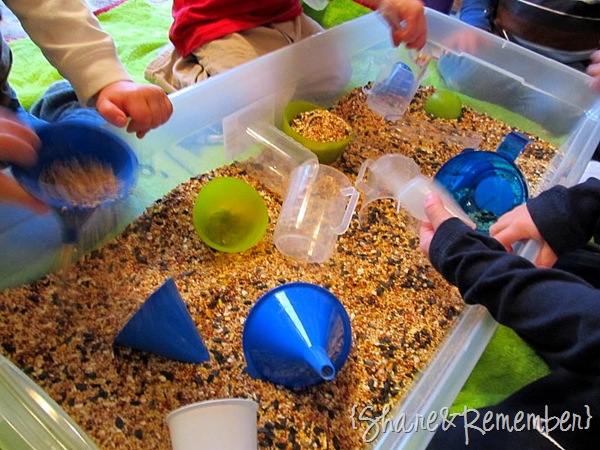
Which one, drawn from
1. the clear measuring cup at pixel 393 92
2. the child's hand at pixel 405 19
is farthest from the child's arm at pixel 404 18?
the clear measuring cup at pixel 393 92

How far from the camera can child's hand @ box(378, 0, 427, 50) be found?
109 centimetres

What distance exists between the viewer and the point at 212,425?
562 mm

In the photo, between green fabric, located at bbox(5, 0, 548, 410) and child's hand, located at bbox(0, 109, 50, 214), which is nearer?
child's hand, located at bbox(0, 109, 50, 214)

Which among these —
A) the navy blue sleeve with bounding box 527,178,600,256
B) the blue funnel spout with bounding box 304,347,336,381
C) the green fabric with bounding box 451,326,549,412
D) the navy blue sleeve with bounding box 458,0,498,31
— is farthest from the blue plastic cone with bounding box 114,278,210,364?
the navy blue sleeve with bounding box 458,0,498,31

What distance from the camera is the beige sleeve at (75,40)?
0.80 meters

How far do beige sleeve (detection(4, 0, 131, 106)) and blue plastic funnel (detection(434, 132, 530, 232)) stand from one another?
24.8 inches

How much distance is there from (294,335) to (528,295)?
0.31 metres

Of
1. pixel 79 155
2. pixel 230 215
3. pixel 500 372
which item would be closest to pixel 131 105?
pixel 79 155

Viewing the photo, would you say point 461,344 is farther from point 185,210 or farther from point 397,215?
point 185,210

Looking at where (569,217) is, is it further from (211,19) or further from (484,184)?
(211,19)

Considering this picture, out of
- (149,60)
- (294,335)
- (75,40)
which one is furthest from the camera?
(149,60)

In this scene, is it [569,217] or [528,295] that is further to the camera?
[569,217]

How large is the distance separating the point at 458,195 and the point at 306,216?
0.31 metres

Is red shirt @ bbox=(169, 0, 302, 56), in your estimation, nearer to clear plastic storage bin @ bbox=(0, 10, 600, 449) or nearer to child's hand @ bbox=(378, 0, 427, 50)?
clear plastic storage bin @ bbox=(0, 10, 600, 449)
